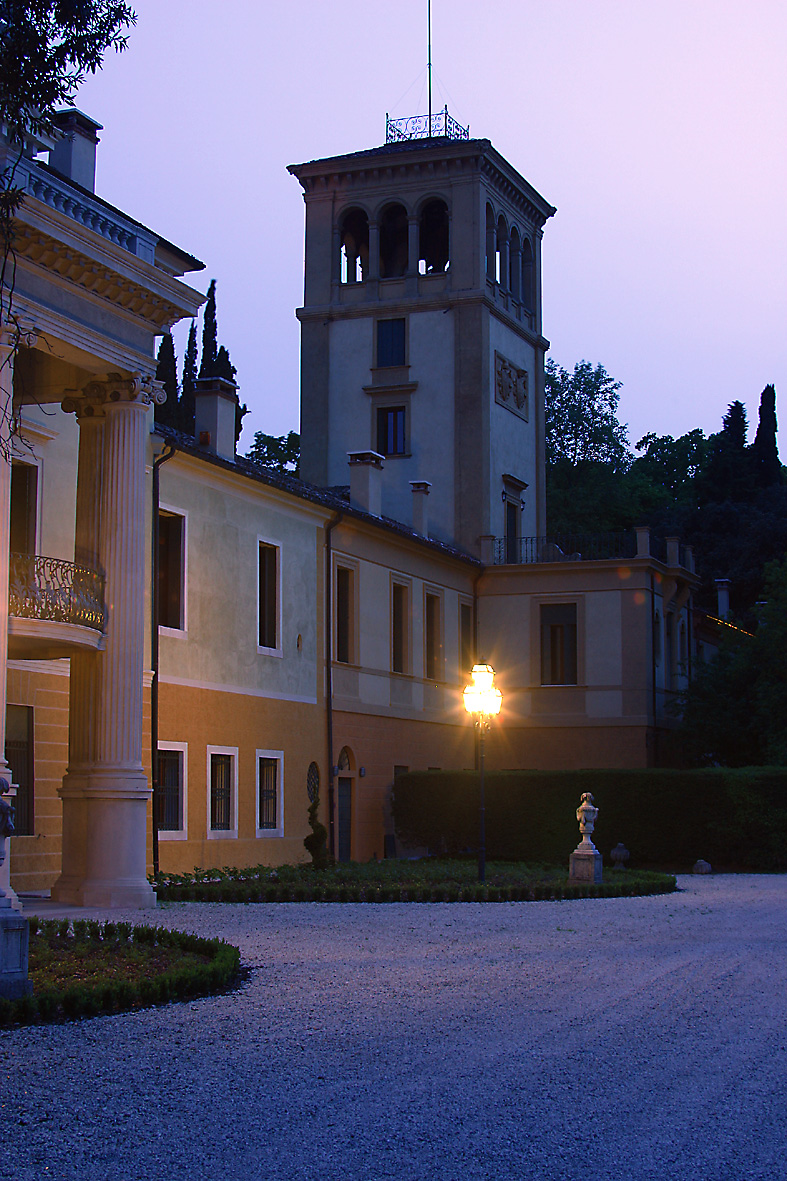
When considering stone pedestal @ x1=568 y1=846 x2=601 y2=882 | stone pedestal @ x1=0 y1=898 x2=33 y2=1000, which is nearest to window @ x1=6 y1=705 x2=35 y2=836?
stone pedestal @ x1=568 y1=846 x2=601 y2=882

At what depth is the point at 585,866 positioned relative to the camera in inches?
882

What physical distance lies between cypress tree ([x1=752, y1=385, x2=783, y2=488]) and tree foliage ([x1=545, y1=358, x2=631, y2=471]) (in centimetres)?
702

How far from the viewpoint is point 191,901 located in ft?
65.1

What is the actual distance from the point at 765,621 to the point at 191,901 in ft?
72.0

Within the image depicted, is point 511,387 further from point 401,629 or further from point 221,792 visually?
point 221,792

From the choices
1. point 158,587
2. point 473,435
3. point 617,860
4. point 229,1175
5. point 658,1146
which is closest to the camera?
point 229,1175

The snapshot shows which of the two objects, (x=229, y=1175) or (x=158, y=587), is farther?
(x=158, y=587)

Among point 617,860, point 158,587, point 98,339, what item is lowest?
point 617,860

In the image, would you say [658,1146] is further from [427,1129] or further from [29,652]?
[29,652]

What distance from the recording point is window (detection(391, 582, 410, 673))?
35.9 meters

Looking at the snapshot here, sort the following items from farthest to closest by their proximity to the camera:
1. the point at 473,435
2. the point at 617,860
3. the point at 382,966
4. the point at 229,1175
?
the point at 473,435
the point at 617,860
the point at 382,966
the point at 229,1175

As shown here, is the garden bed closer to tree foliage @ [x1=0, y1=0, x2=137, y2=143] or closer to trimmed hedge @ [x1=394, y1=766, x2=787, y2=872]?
trimmed hedge @ [x1=394, y1=766, x2=787, y2=872]

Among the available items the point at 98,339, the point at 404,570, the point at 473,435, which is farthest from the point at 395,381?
the point at 98,339

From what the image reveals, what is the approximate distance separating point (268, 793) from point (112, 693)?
999 cm
